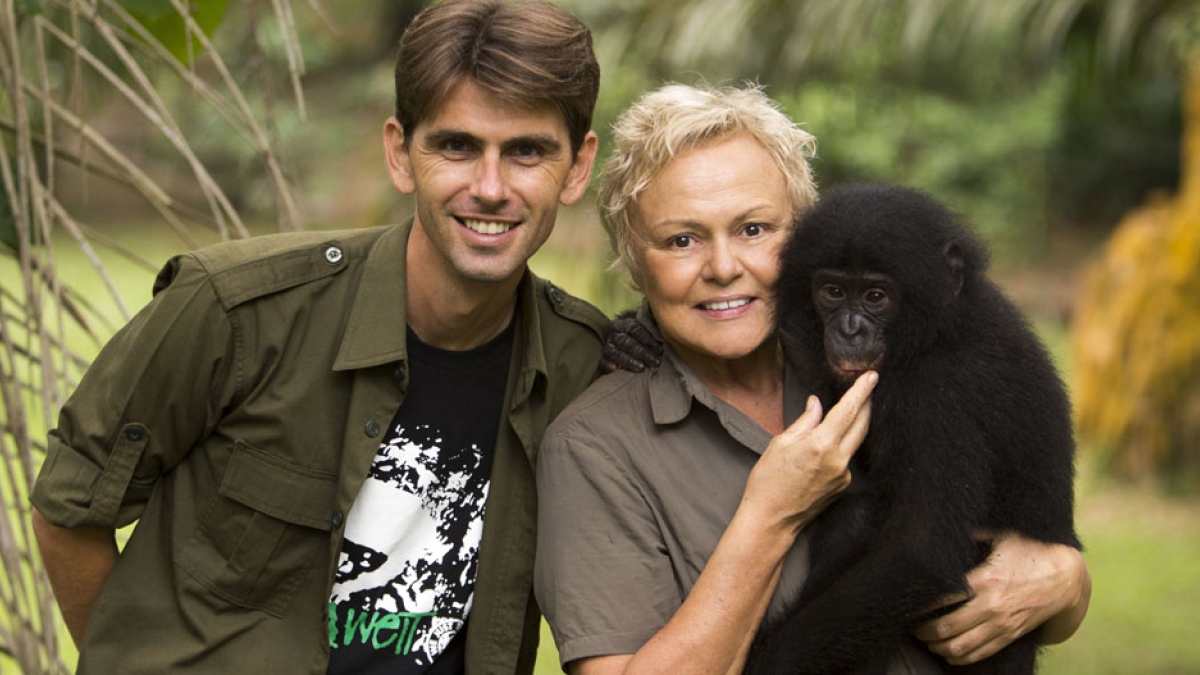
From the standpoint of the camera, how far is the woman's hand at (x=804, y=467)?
2752 millimetres

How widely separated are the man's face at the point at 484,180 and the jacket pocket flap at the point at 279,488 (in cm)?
57

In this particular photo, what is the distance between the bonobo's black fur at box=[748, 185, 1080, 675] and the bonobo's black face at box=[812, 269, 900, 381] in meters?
0.02

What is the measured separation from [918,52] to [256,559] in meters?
5.05

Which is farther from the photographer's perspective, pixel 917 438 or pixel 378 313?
pixel 378 313

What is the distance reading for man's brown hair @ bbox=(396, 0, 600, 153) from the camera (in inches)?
116

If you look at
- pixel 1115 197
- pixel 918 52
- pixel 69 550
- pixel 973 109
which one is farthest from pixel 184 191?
pixel 69 550

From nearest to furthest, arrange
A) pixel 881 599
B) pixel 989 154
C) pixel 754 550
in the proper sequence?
pixel 754 550
pixel 881 599
pixel 989 154

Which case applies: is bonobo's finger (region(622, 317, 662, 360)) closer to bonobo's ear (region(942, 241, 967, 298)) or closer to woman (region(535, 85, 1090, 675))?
woman (region(535, 85, 1090, 675))

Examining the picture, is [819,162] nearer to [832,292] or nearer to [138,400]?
[832,292]

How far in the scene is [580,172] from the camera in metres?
3.26

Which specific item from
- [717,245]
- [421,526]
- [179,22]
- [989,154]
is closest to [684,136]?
[717,245]

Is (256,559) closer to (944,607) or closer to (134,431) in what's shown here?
(134,431)

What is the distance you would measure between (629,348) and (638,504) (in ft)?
1.50

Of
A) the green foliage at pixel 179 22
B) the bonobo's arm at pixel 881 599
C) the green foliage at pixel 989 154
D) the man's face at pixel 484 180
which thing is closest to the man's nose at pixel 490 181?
the man's face at pixel 484 180
